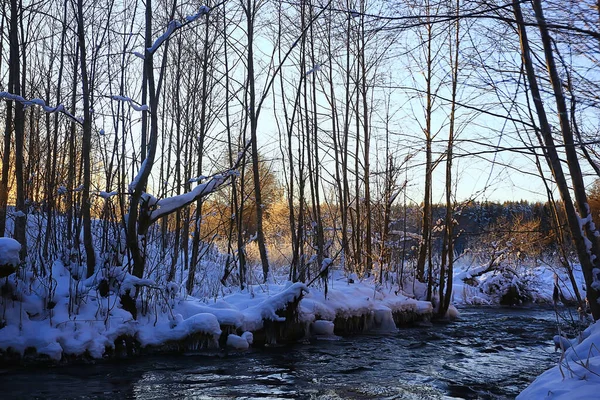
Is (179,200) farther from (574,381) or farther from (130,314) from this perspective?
(574,381)

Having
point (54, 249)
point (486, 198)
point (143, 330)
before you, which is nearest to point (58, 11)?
point (54, 249)

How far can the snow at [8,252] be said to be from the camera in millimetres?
4836

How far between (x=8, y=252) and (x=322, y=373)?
3479mm

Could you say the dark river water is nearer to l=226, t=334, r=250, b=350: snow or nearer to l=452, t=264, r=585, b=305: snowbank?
l=226, t=334, r=250, b=350: snow

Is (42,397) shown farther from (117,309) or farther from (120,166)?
(120,166)

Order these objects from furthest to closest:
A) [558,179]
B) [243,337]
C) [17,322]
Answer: [243,337] < [17,322] < [558,179]

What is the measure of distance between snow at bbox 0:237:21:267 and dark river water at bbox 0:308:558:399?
107 cm

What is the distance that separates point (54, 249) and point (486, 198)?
6.67 m

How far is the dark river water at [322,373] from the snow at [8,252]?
1.07 meters

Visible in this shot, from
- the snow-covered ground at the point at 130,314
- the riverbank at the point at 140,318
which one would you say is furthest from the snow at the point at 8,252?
the riverbank at the point at 140,318

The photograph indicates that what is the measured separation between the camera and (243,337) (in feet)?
20.9

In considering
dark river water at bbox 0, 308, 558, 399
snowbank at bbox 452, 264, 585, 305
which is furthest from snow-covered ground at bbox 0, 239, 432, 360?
snowbank at bbox 452, 264, 585, 305

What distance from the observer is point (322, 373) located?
5.33 metres

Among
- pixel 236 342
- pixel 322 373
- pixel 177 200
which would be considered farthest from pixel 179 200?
pixel 322 373
